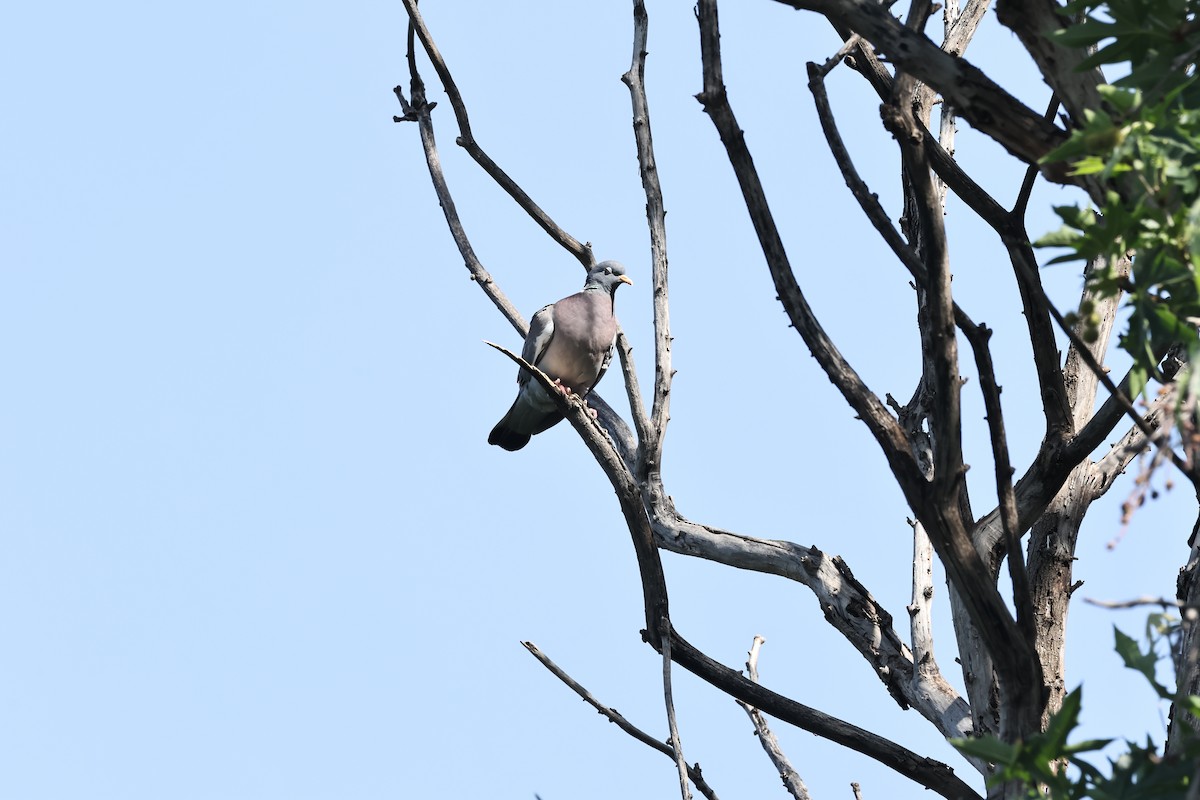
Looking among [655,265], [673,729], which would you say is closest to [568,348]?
[655,265]

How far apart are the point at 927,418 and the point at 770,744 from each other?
1348 mm

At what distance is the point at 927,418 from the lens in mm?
4680

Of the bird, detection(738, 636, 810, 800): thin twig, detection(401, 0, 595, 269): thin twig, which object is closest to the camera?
detection(738, 636, 810, 800): thin twig

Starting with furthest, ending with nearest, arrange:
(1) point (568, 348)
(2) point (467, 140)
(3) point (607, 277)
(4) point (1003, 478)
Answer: (3) point (607, 277), (1) point (568, 348), (2) point (467, 140), (4) point (1003, 478)

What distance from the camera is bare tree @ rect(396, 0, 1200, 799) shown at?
2762 millimetres

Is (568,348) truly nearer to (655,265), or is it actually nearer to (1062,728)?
(655,265)

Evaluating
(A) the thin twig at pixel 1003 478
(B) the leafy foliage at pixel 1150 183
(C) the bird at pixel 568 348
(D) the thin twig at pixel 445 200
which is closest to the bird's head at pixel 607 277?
(C) the bird at pixel 568 348

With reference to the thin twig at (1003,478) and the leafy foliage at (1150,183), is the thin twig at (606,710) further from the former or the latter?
the leafy foliage at (1150,183)

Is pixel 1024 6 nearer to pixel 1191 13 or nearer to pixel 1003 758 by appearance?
pixel 1191 13

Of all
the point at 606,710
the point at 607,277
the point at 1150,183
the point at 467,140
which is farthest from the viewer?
the point at 607,277

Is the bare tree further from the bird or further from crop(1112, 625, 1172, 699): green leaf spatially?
the bird

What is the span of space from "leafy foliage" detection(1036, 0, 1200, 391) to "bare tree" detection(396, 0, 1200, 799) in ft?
0.38

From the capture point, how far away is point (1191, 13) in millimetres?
2205

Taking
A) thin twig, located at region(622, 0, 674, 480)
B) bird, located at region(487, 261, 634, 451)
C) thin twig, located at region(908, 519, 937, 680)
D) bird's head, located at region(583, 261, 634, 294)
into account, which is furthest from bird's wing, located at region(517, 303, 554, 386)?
thin twig, located at region(908, 519, 937, 680)
